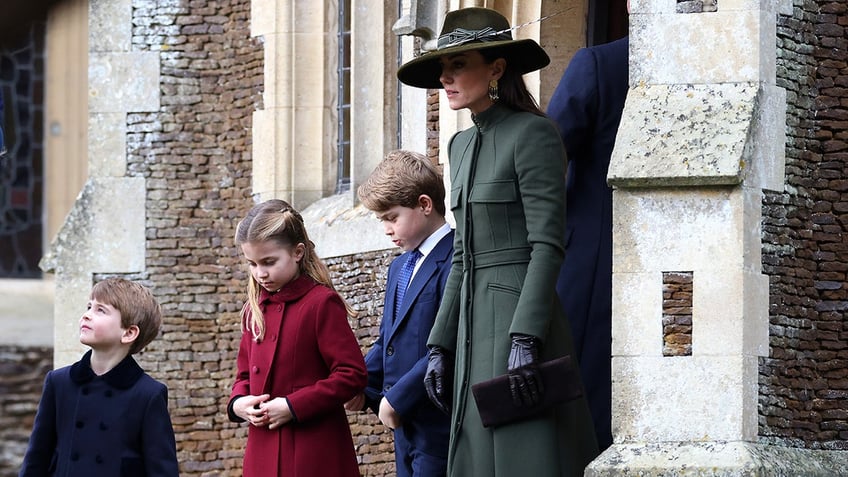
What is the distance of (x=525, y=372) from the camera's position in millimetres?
6992

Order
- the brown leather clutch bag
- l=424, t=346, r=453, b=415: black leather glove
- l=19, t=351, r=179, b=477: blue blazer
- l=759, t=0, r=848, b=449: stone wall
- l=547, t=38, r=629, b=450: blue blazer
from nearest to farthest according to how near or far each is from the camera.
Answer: the brown leather clutch bag
l=424, t=346, r=453, b=415: black leather glove
l=19, t=351, r=179, b=477: blue blazer
l=759, t=0, r=848, b=449: stone wall
l=547, t=38, r=629, b=450: blue blazer

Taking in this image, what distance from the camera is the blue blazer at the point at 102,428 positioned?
7691 millimetres

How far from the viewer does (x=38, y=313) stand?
19141 mm

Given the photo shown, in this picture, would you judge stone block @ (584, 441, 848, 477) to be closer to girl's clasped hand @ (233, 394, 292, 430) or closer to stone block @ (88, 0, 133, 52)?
girl's clasped hand @ (233, 394, 292, 430)

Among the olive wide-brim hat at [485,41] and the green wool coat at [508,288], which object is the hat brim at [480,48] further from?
the green wool coat at [508,288]

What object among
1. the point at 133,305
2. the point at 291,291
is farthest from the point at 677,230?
the point at 133,305

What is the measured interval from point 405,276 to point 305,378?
1.80 ft

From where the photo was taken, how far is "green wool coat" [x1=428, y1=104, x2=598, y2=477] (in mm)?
7078

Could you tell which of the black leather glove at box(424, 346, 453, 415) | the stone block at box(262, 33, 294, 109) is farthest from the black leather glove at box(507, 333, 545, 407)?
the stone block at box(262, 33, 294, 109)

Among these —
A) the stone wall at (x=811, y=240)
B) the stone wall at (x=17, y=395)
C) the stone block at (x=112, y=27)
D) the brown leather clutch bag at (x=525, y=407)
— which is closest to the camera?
the brown leather clutch bag at (x=525, y=407)

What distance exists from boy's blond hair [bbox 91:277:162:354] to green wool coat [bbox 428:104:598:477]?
1155 mm

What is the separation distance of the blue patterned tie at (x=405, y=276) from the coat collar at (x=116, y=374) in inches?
39.7

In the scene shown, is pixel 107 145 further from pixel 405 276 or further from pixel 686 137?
pixel 686 137

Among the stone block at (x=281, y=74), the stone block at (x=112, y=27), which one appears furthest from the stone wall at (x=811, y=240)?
the stone block at (x=112, y=27)
